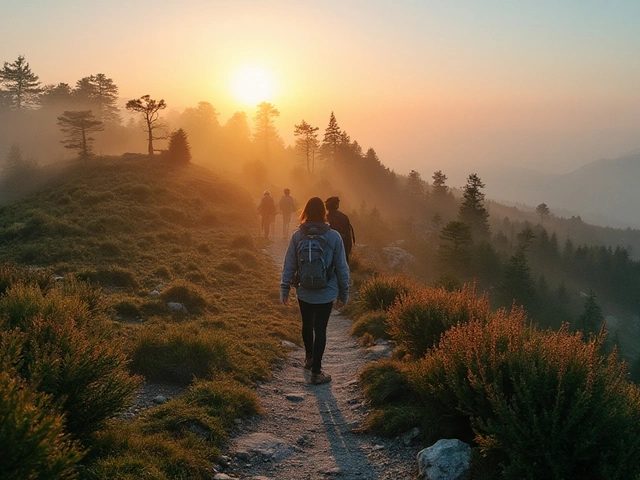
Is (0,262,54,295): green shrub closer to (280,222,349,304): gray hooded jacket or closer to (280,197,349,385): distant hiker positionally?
(280,222,349,304): gray hooded jacket

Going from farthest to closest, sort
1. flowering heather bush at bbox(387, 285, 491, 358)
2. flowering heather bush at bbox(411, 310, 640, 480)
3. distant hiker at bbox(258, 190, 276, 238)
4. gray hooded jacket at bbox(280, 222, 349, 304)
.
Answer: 1. distant hiker at bbox(258, 190, 276, 238)
2. flowering heather bush at bbox(387, 285, 491, 358)
3. gray hooded jacket at bbox(280, 222, 349, 304)
4. flowering heather bush at bbox(411, 310, 640, 480)

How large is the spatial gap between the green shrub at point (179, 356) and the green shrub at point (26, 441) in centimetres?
365

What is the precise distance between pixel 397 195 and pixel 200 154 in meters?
45.5

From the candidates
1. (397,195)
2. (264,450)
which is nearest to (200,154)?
(397,195)

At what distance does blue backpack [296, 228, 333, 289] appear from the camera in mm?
6359

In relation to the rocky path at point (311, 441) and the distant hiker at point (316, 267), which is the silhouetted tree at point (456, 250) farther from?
the distant hiker at point (316, 267)

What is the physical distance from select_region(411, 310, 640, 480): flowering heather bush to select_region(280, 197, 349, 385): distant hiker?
7.29 ft

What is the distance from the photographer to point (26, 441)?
2.39m

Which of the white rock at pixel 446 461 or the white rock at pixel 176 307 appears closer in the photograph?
the white rock at pixel 446 461

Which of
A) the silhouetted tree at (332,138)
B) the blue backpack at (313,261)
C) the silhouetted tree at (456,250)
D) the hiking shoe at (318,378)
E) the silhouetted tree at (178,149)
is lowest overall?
the silhouetted tree at (456,250)

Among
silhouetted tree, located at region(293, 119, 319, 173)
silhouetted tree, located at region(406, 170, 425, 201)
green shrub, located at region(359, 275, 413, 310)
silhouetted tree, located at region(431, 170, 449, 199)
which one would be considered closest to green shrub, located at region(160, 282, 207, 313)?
green shrub, located at region(359, 275, 413, 310)

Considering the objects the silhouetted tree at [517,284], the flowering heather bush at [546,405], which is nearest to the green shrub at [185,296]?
the flowering heather bush at [546,405]

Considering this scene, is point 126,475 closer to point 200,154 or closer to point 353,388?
point 353,388

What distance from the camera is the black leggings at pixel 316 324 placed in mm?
6660
